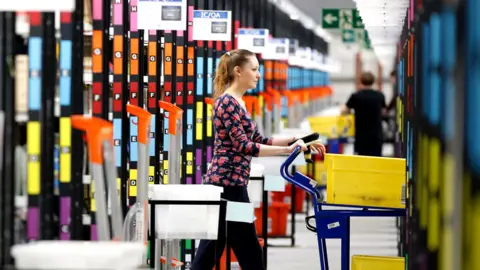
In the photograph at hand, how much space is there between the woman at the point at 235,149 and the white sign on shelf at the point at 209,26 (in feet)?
6.43

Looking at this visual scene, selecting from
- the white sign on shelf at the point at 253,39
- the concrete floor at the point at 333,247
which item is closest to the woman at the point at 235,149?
the concrete floor at the point at 333,247

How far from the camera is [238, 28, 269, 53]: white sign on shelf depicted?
12.6 metres

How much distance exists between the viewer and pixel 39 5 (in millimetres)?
5066

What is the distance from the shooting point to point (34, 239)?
536cm

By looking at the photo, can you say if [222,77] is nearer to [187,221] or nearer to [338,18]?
[187,221]

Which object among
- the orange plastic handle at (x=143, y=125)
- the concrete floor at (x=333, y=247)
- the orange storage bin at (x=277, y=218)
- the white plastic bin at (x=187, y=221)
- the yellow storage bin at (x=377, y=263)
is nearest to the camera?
the orange plastic handle at (x=143, y=125)

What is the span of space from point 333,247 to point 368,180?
18.1 feet

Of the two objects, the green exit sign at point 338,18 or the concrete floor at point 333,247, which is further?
the green exit sign at point 338,18

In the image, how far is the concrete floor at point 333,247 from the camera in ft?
39.7

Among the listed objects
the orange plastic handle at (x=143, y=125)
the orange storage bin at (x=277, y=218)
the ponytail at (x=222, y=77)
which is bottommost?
the orange storage bin at (x=277, y=218)

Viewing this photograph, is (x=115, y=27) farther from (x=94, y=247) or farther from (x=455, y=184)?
(x=455, y=184)

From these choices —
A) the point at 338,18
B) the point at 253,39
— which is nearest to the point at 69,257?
the point at 253,39

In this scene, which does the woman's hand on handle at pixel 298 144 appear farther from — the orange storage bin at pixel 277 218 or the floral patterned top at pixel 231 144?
the orange storage bin at pixel 277 218

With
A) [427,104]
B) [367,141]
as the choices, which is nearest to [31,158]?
[427,104]
